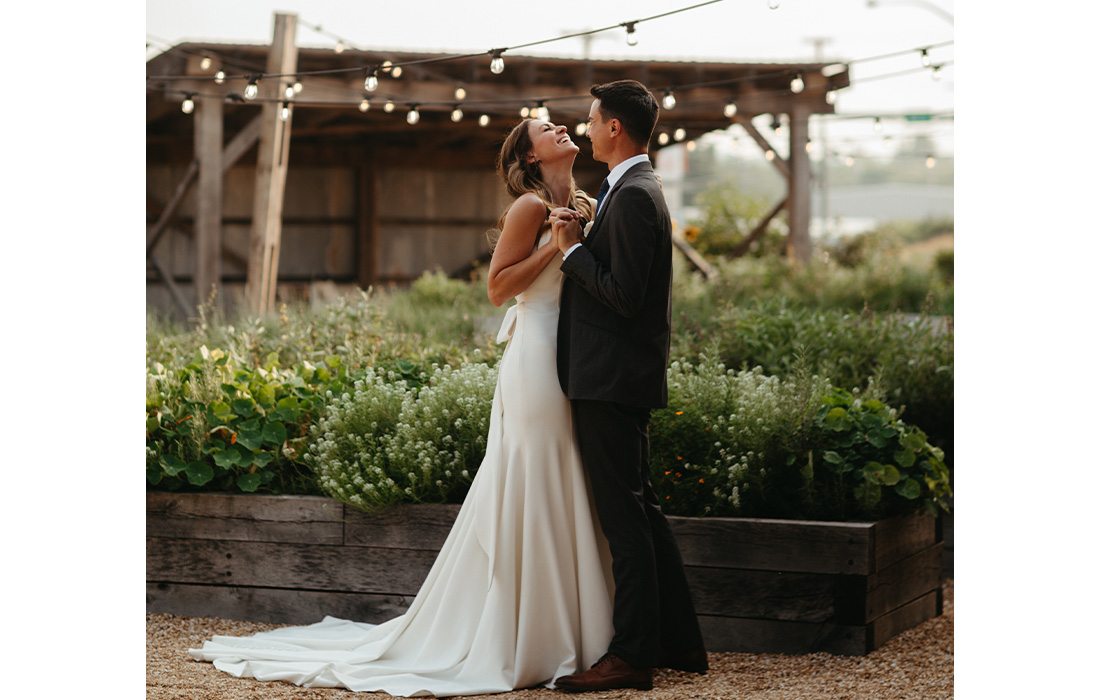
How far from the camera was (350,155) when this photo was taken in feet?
55.0

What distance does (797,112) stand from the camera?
45.9 ft

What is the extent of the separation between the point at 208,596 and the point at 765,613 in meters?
2.09

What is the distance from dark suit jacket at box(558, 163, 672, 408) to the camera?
361 cm

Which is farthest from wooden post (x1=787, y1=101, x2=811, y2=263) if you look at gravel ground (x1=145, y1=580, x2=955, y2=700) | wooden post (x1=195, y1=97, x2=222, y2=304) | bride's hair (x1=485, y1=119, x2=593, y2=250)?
bride's hair (x1=485, y1=119, x2=593, y2=250)

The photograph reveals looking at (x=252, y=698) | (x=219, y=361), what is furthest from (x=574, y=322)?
(x=219, y=361)

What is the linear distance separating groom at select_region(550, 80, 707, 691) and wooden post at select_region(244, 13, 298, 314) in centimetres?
672

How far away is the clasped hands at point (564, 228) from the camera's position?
373cm

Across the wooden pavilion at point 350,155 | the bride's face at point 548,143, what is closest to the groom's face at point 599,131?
the bride's face at point 548,143

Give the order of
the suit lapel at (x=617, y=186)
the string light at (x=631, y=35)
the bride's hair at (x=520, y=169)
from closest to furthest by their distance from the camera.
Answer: the suit lapel at (x=617, y=186) → the bride's hair at (x=520, y=169) → the string light at (x=631, y=35)

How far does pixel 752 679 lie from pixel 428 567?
125cm

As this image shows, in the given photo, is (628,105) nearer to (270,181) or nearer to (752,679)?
(752,679)

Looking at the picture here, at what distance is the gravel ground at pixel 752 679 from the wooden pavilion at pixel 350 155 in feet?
20.8

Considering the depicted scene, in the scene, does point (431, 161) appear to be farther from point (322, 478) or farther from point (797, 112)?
point (322, 478)

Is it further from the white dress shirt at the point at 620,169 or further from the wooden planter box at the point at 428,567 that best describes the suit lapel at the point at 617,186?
the wooden planter box at the point at 428,567
